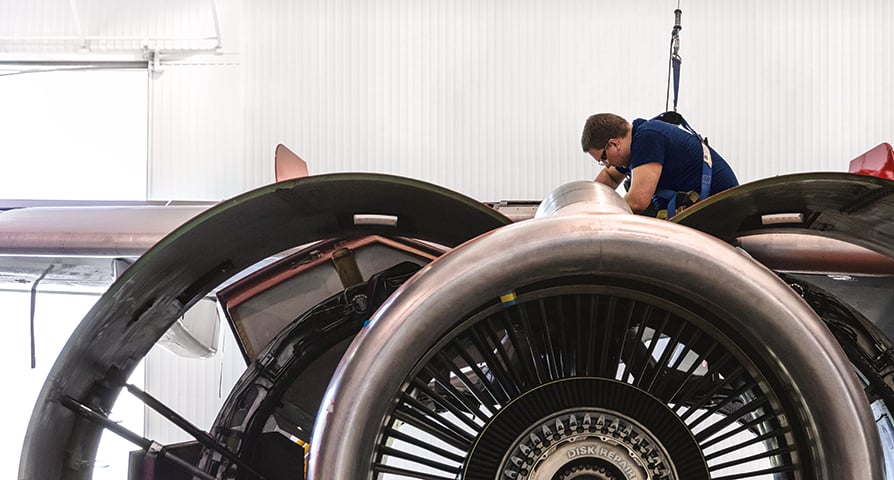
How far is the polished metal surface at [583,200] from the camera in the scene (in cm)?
143

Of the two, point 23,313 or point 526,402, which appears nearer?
point 526,402

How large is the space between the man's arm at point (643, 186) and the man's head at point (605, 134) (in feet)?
1.66

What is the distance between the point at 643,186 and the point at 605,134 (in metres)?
0.62

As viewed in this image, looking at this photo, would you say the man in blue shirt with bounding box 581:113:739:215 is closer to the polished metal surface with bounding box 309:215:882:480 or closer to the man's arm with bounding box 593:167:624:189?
the man's arm with bounding box 593:167:624:189

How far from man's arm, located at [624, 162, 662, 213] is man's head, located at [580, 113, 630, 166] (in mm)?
506

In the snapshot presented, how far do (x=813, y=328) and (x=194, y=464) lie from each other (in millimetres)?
1411

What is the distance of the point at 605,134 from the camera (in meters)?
3.36

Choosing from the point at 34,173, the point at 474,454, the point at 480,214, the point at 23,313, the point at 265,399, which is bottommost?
the point at 474,454

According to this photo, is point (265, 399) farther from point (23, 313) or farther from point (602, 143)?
point (23, 313)

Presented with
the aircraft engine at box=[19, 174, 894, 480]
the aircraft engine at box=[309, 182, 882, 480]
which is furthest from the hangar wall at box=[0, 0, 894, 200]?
the aircraft engine at box=[309, 182, 882, 480]

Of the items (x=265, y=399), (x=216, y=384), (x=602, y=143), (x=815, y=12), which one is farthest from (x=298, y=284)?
(x=815, y=12)

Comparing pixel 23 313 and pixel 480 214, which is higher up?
Result: pixel 23 313

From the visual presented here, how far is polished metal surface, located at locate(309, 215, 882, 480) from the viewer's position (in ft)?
3.80

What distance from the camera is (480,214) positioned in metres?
1.63
